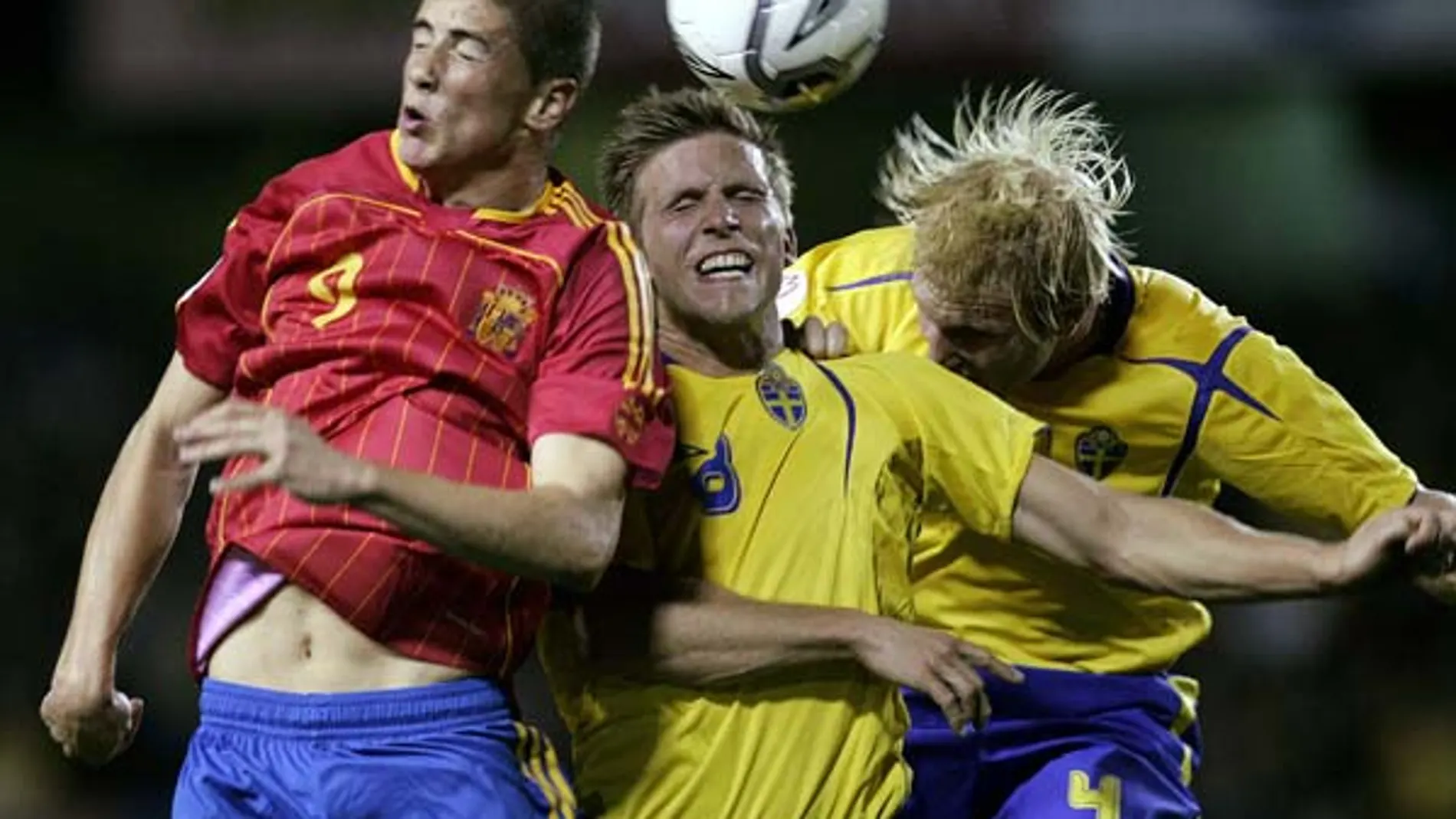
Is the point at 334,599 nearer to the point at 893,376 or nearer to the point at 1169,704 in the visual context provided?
the point at 893,376

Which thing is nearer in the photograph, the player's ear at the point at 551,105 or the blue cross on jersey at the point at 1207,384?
the player's ear at the point at 551,105

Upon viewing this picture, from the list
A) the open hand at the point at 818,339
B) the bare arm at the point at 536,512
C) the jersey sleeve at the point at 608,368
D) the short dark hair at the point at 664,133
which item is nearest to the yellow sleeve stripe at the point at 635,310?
the jersey sleeve at the point at 608,368

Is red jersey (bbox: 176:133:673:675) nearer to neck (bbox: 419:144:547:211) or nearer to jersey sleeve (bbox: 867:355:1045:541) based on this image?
neck (bbox: 419:144:547:211)

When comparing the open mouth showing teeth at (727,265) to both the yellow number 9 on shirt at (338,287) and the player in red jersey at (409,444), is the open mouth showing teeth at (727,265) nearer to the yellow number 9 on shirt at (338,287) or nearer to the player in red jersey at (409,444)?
the player in red jersey at (409,444)

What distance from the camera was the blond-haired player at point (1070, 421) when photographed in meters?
4.79

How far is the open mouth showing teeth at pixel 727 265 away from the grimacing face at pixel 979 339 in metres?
0.61

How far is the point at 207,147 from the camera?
14219 mm

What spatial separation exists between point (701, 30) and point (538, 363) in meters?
1.09

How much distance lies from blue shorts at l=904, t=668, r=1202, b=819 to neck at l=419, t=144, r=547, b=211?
138 centimetres

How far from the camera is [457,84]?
3936mm

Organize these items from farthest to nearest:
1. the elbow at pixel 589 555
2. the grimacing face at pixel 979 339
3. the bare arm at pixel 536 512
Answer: the grimacing face at pixel 979 339 < the elbow at pixel 589 555 < the bare arm at pixel 536 512

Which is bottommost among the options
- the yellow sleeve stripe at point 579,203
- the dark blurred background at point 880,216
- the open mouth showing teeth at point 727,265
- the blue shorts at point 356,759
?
the dark blurred background at point 880,216

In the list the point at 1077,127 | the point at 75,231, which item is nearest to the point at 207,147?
the point at 75,231

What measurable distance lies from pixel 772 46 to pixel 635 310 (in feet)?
3.16
